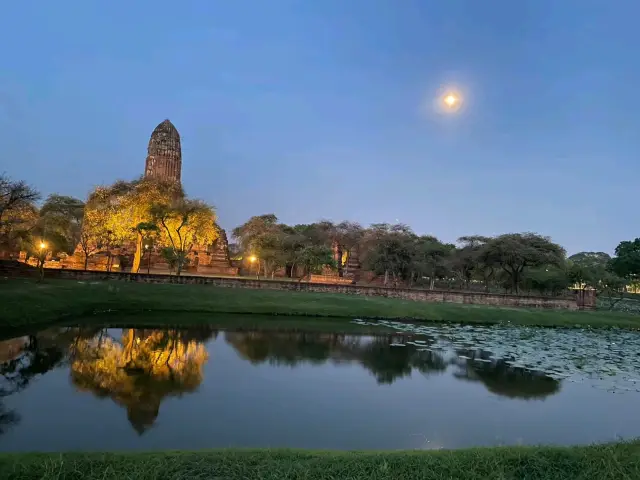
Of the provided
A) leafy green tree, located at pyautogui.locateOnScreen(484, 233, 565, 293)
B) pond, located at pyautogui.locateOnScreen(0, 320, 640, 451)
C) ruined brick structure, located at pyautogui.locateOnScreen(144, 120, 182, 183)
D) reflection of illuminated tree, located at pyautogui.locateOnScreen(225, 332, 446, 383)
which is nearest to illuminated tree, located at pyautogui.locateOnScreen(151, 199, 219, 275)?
ruined brick structure, located at pyautogui.locateOnScreen(144, 120, 182, 183)

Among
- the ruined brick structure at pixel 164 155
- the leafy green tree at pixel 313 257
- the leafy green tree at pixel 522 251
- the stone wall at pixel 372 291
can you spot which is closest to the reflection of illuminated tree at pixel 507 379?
the stone wall at pixel 372 291

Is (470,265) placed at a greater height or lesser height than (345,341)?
greater

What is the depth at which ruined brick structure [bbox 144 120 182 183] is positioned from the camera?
55.8 metres

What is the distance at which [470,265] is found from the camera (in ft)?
178

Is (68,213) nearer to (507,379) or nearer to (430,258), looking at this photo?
(430,258)

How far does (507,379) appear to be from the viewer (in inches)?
533

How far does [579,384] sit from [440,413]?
5891 millimetres

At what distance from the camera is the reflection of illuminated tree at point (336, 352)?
1412 cm

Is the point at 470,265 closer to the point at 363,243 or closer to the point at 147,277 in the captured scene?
the point at 363,243

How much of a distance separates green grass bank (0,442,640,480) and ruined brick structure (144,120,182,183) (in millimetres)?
53330

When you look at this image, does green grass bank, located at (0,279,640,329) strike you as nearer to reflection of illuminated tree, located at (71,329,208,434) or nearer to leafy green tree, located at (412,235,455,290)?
reflection of illuminated tree, located at (71,329,208,434)

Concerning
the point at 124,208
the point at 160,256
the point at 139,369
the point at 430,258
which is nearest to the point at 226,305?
the point at 139,369

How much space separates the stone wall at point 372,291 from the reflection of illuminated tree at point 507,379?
1972cm

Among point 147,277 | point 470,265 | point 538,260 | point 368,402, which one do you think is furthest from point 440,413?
point 470,265
